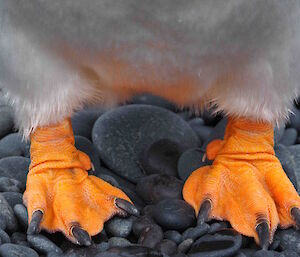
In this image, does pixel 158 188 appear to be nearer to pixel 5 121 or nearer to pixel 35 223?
pixel 35 223

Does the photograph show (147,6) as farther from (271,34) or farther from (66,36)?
(271,34)

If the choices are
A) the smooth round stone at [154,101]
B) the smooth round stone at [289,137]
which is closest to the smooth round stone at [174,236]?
the smooth round stone at [289,137]

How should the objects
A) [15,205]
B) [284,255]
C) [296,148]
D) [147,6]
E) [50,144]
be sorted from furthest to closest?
1. [296,148]
2. [50,144]
3. [15,205]
4. [284,255]
5. [147,6]

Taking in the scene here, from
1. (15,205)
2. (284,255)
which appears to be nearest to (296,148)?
(284,255)

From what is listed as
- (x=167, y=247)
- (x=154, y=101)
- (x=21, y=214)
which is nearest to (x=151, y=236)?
(x=167, y=247)

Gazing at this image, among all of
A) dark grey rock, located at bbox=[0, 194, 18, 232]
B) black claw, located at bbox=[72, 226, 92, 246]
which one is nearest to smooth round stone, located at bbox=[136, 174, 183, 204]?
black claw, located at bbox=[72, 226, 92, 246]

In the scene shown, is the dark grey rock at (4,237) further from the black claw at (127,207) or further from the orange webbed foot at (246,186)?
the orange webbed foot at (246,186)
